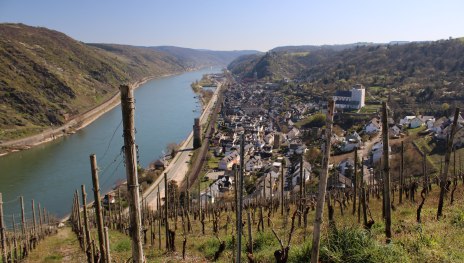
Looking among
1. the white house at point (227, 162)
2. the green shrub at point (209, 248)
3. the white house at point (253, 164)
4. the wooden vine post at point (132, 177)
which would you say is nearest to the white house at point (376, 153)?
the white house at point (253, 164)

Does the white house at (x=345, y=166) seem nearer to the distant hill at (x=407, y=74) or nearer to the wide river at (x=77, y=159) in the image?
the wide river at (x=77, y=159)

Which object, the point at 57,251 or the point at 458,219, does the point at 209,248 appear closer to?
the point at 458,219

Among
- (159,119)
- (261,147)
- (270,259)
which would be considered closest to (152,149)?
(261,147)

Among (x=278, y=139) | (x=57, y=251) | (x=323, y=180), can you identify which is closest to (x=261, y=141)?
(x=278, y=139)

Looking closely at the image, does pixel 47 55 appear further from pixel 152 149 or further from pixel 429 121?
pixel 429 121

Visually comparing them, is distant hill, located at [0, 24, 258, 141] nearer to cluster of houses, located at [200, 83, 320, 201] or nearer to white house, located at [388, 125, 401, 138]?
cluster of houses, located at [200, 83, 320, 201]

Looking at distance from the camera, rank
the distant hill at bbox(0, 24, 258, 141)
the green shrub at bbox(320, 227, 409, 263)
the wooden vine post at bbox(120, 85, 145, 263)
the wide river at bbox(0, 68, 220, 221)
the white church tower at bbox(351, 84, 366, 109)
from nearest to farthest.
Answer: the wooden vine post at bbox(120, 85, 145, 263) < the green shrub at bbox(320, 227, 409, 263) < the wide river at bbox(0, 68, 220, 221) < the distant hill at bbox(0, 24, 258, 141) < the white church tower at bbox(351, 84, 366, 109)

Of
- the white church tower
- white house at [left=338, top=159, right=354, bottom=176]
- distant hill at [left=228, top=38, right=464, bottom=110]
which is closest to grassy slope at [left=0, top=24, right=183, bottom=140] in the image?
white house at [left=338, top=159, right=354, bottom=176]
